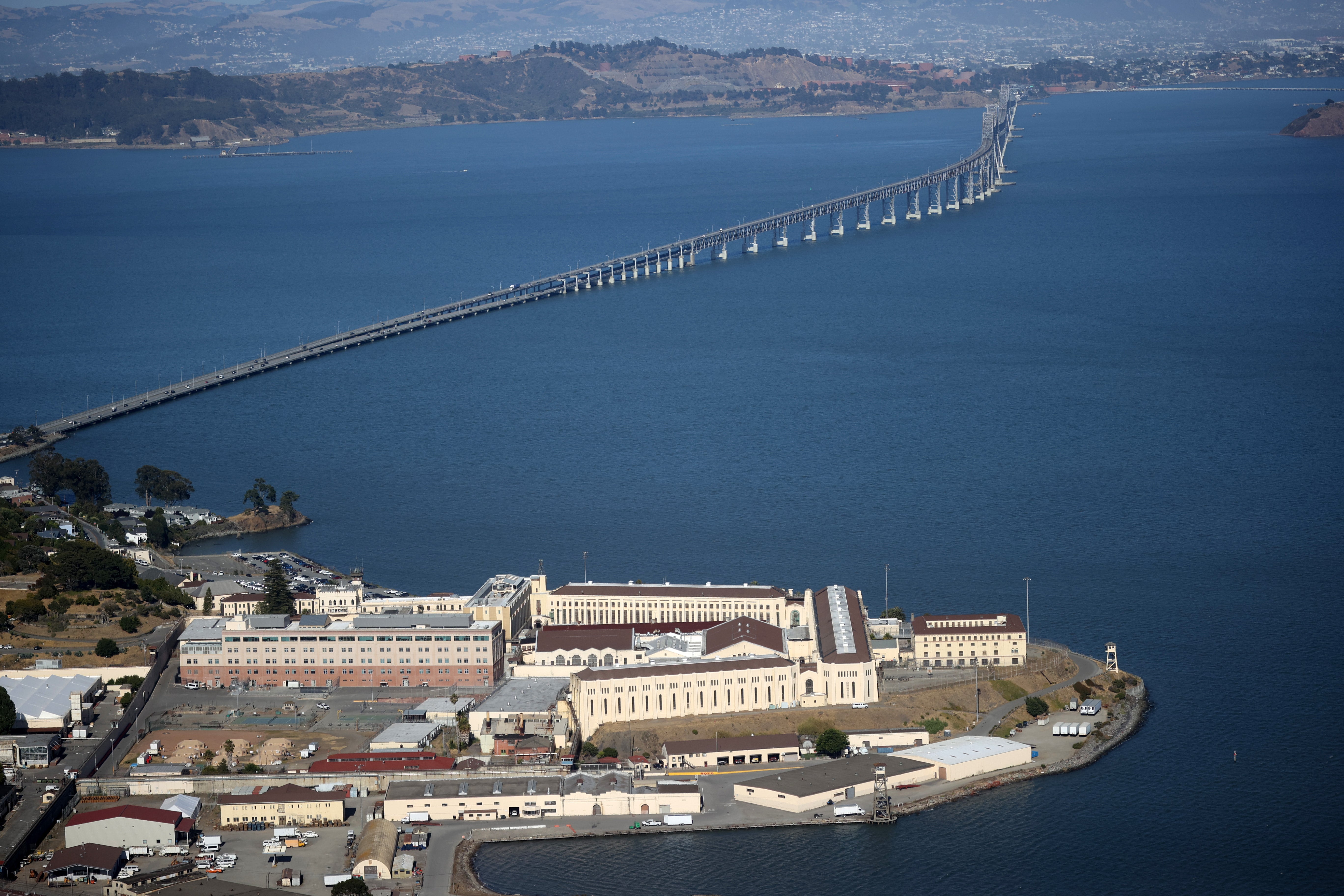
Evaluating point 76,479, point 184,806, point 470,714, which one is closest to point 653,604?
point 470,714

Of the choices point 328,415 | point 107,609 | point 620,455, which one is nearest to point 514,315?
point 328,415

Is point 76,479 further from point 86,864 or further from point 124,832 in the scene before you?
point 86,864

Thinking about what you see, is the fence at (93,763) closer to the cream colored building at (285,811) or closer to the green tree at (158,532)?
the cream colored building at (285,811)

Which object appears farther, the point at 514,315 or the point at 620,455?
the point at 514,315

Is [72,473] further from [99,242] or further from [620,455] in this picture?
[99,242]

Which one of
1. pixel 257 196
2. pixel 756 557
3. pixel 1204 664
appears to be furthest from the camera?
pixel 257 196

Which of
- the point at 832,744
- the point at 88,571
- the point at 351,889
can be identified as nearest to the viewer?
the point at 351,889

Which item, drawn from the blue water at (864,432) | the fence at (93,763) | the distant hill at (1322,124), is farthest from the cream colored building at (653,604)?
the distant hill at (1322,124)
